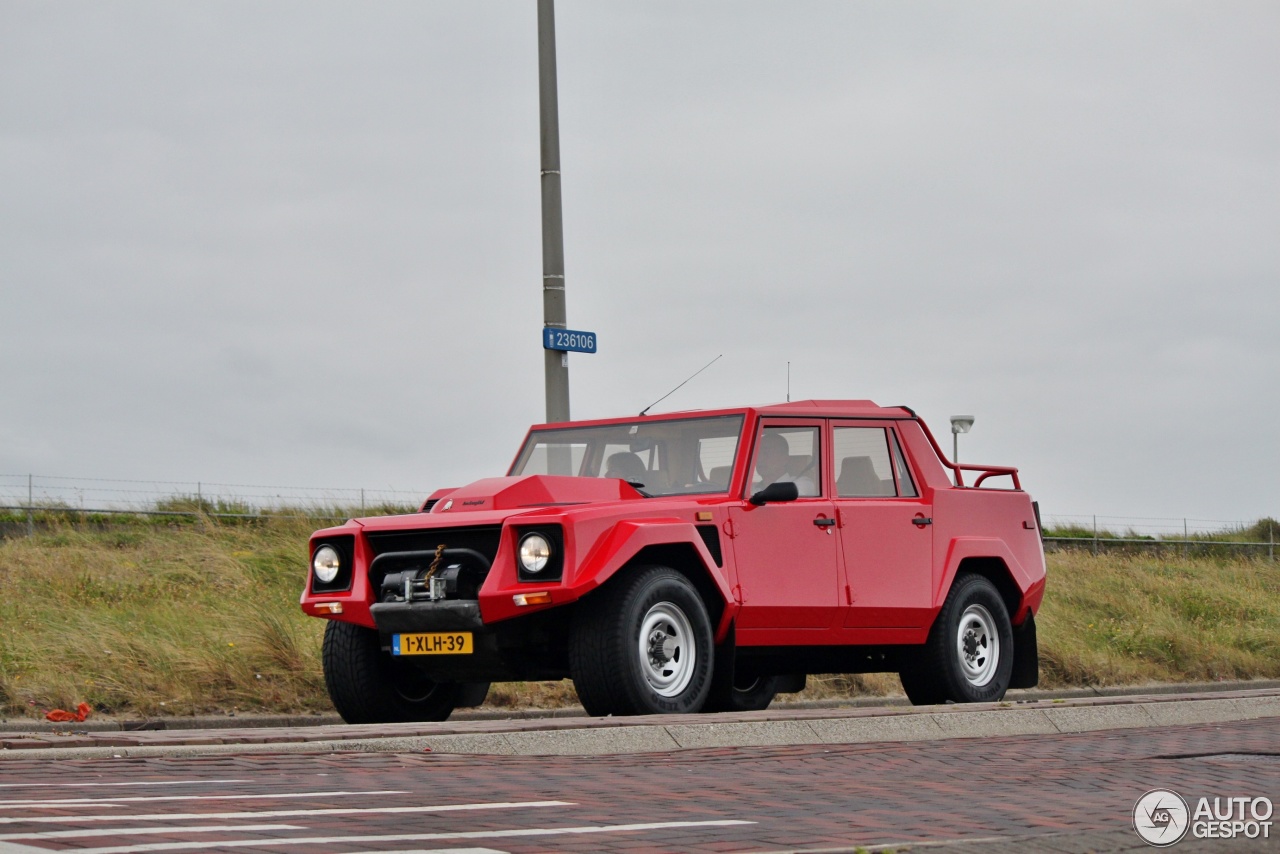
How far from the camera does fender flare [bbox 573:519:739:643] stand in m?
9.38

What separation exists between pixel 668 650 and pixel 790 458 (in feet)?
6.42

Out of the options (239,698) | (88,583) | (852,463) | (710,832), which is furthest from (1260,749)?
(88,583)

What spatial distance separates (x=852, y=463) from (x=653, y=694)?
2.69 metres

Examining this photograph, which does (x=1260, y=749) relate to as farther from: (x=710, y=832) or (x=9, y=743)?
(x=9, y=743)

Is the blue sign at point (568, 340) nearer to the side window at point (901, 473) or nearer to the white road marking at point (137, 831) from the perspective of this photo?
the side window at point (901, 473)

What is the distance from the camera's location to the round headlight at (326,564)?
10.4m

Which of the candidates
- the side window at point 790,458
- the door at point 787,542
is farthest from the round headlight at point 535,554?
the side window at point 790,458

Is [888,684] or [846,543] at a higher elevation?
[846,543]

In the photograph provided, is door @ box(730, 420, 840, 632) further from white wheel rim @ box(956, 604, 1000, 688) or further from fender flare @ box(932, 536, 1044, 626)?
white wheel rim @ box(956, 604, 1000, 688)

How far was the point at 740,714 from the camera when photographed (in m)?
9.55

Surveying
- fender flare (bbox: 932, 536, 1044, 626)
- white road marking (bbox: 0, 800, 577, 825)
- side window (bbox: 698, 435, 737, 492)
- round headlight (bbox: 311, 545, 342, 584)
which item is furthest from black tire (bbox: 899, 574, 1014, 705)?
white road marking (bbox: 0, 800, 577, 825)

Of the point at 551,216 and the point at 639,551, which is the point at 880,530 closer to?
the point at 639,551

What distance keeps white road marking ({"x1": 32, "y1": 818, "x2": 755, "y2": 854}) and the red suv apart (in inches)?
144

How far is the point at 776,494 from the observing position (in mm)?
10508
